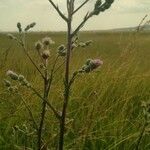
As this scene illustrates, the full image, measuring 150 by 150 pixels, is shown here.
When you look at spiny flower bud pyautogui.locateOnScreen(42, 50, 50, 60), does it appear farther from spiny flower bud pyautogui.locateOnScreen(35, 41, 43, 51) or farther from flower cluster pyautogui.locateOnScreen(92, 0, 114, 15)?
flower cluster pyautogui.locateOnScreen(92, 0, 114, 15)

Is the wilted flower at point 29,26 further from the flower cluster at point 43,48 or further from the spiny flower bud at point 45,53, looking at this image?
the spiny flower bud at point 45,53

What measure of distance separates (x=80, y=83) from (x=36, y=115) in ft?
3.22

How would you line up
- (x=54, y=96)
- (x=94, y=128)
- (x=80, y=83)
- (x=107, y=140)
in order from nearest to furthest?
(x=107, y=140) < (x=94, y=128) < (x=54, y=96) < (x=80, y=83)

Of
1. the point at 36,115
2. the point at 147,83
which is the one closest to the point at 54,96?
the point at 36,115

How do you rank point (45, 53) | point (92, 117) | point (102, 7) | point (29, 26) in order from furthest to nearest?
point (92, 117) < point (29, 26) < point (45, 53) < point (102, 7)

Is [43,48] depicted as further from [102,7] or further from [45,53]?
[102,7]

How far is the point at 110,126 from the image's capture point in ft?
12.8

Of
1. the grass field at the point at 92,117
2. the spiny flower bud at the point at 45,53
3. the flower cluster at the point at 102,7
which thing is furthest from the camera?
the grass field at the point at 92,117

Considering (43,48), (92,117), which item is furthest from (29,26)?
(92,117)

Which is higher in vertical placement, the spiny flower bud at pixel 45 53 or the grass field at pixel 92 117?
the spiny flower bud at pixel 45 53

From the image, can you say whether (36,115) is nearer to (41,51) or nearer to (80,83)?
(80,83)

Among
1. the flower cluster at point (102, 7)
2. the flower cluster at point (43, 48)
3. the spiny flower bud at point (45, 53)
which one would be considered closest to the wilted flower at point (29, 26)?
the flower cluster at point (43, 48)

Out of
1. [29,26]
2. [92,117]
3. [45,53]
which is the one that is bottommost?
[92,117]

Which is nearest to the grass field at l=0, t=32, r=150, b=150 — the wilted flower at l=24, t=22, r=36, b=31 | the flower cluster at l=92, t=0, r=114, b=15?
the wilted flower at l=24, t=22, r=36, b=31
